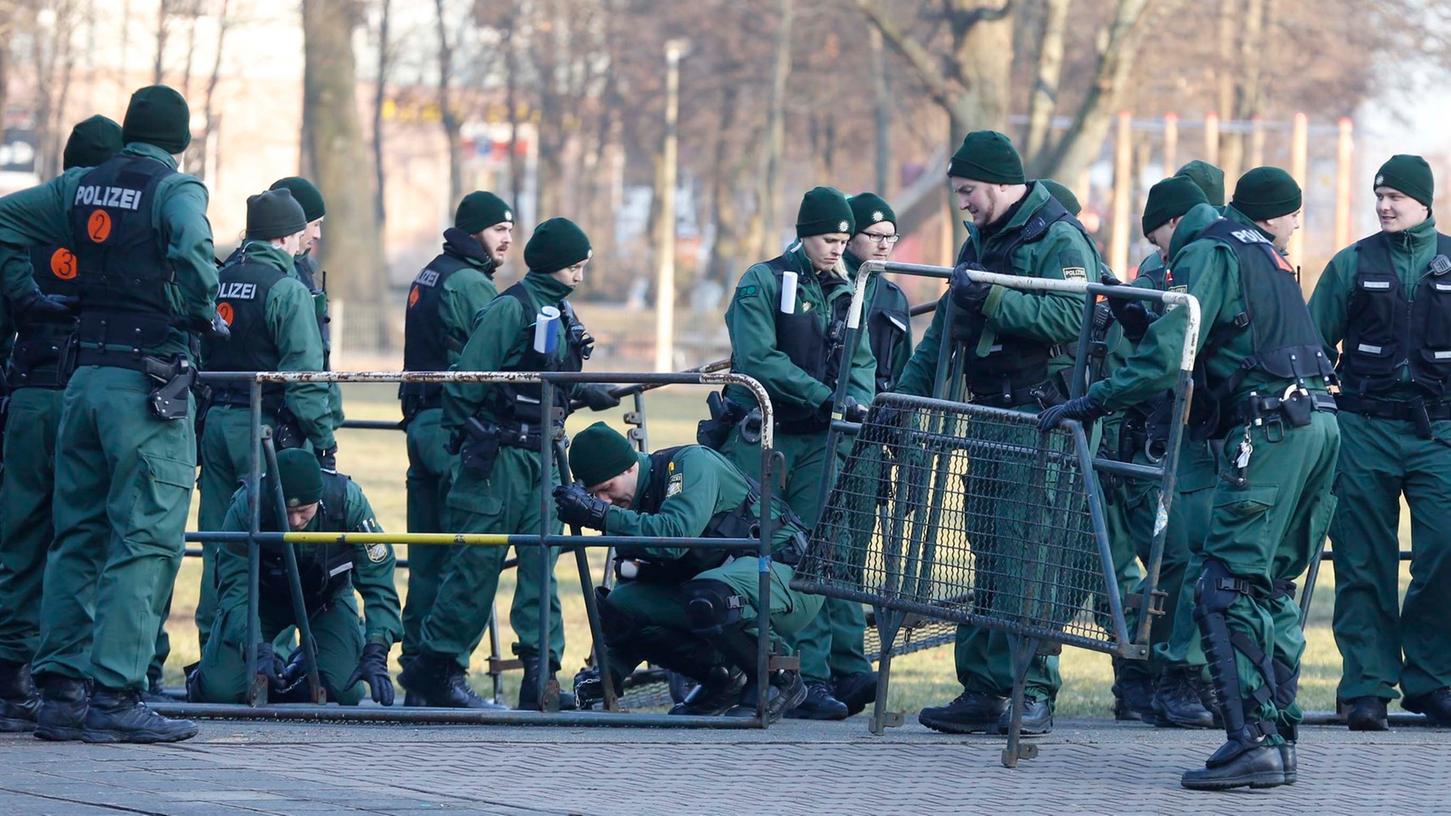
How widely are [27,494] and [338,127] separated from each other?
98.7ft

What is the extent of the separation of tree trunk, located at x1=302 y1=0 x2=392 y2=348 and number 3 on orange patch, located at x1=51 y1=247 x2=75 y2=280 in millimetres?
29523

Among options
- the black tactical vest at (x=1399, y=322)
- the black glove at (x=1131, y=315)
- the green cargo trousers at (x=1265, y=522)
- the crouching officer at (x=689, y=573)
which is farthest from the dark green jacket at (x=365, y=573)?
the black tactical vest at (x=1399, y=322)

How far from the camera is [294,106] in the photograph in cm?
6431

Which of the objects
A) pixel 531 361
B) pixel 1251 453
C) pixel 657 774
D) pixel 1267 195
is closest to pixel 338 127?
pixel 531 361

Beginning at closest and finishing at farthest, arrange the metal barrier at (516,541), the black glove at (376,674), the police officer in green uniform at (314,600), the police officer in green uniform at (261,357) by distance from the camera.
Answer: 1. the metal barrier at (516,541)
2. the police officer in green uniform at (314,600)
3. the black glove at (376,674)
4. the police officer in green uniform at (261,357)

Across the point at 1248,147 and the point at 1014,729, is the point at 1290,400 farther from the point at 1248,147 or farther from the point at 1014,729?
the point at 1248,147

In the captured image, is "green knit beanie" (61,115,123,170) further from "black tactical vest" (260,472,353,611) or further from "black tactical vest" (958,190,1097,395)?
"black tactical vest" (958,190,1097,395)

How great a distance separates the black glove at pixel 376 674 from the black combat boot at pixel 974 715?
2.12m

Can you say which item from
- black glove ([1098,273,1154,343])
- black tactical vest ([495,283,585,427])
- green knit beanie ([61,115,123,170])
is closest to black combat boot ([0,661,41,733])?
green knit beanie ([61,115,123,170])

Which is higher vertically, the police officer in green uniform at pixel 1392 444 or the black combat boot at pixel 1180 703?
the police officer in green uniform at pixel 1392 444

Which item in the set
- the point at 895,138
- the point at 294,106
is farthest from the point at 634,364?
the point at 294,106

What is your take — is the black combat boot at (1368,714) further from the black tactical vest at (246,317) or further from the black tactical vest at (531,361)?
the black tactical vest at (246,317)

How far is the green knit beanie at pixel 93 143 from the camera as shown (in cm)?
721

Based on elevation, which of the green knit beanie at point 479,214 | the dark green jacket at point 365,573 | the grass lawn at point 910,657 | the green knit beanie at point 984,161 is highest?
the green knit beanie at point 984,161
